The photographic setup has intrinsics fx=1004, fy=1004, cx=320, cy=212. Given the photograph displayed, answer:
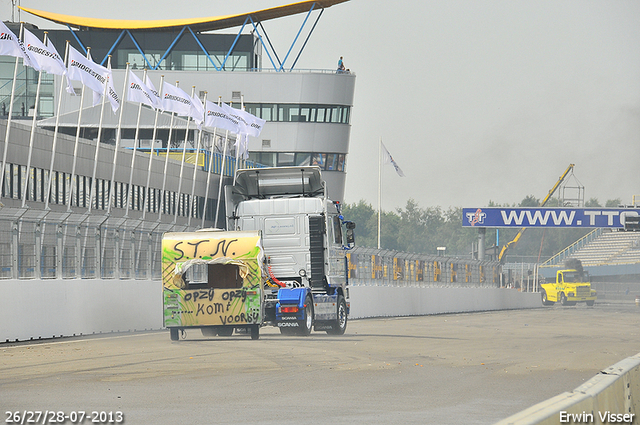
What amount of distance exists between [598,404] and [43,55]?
2672 centimetres

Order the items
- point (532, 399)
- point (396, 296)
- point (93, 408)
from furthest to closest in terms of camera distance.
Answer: point (396, 296), point (532, 399), point (93, 408)

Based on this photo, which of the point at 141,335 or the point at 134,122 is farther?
the point at 134,122

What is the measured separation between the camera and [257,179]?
80.3ft

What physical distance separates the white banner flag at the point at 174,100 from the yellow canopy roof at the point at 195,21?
3941 centimetres

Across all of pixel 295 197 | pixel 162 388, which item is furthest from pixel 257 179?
pixel 162 388

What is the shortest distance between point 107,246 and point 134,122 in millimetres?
50315

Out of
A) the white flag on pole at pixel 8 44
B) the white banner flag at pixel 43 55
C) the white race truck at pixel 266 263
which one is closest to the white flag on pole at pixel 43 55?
the white banner flag at pixel 43 55

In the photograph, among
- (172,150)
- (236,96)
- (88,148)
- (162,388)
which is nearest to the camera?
(162,388)

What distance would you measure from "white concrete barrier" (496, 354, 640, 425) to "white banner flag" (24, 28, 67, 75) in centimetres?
2453

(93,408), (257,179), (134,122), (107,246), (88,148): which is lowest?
(93,408)

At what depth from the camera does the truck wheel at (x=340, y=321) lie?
24.7 m

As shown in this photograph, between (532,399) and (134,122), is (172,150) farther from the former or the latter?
(532,399)

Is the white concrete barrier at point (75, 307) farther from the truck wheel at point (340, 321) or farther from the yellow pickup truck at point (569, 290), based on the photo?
the yellow pickup truck at point (569, 290)

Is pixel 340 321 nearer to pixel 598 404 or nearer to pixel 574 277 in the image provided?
pixel 598 404
